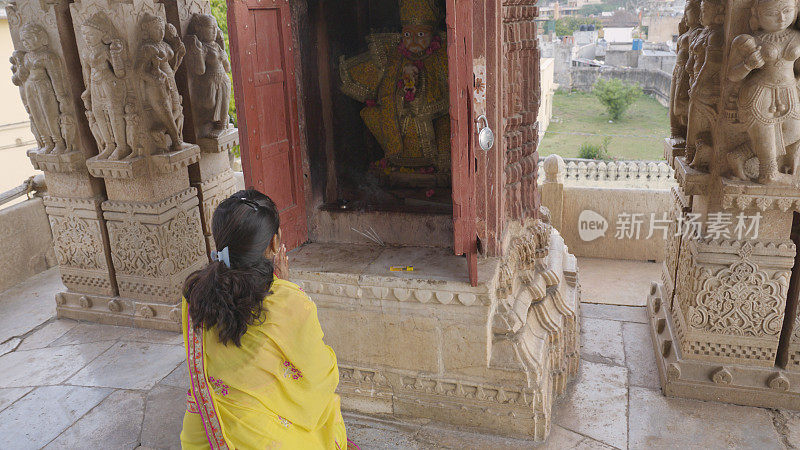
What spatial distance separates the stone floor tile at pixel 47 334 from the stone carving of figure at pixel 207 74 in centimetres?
217

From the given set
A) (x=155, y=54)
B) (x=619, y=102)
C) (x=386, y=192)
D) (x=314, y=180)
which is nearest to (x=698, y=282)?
(x=386, y=192)

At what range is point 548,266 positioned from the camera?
14.7 ft

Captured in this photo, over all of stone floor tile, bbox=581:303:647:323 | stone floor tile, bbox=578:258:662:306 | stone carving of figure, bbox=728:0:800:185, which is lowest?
stone floor tile, bbox=578:258:662:306

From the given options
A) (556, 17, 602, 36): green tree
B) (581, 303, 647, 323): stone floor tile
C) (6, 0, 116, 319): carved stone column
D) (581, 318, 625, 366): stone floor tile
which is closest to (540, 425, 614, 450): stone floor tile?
(581, 318, 625, 366): stone floor tile

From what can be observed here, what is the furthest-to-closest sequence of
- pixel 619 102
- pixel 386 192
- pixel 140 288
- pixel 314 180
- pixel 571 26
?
1. pixel 571 26
2. pixel 619 102
3. pixel 140 288
4. pixel 386 192
5. pixel 314 180

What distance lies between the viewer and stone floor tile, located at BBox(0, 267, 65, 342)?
17.7 ft

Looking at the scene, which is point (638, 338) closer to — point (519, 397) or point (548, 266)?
point (548, 266)

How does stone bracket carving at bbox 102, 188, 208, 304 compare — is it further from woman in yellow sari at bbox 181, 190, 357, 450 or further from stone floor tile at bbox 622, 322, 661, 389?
stone floor tile at bbox 622, 322, 661, 389

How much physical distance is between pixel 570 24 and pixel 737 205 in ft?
146

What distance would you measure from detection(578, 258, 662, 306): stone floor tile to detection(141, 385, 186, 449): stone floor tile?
12.3 ft

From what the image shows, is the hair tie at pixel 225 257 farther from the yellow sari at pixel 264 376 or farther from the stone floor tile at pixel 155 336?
the stone floor tile at pixel 155 336

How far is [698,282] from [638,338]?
112 centimetres

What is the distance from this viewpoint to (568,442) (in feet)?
11.4

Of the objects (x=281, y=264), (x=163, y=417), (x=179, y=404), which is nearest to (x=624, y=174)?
(x=179, y=404)
